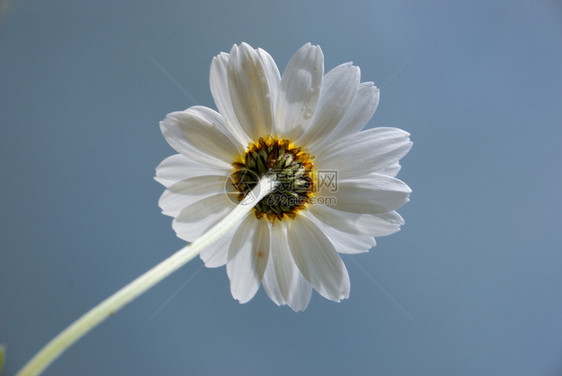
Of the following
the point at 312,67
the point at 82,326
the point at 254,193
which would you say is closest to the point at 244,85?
the point at 312,67

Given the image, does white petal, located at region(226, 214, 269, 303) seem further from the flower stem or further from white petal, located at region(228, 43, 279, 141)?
the flower stem

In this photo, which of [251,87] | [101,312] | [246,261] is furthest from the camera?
[246,261]

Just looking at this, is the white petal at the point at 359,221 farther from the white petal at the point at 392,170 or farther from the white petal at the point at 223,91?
the white petal at the point at 223,91

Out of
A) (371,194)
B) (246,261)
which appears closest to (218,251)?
(246,261)

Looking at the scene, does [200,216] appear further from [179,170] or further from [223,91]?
[223,91]
